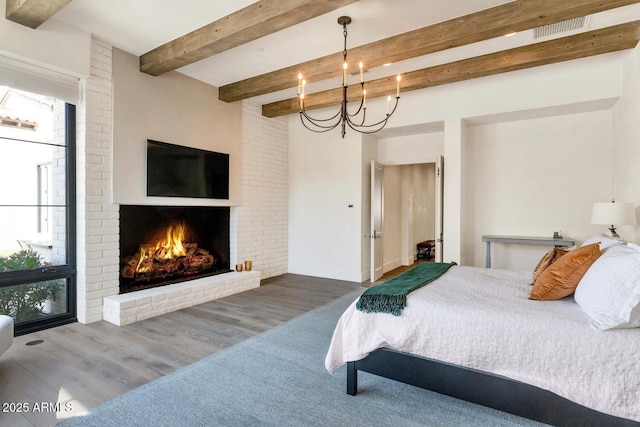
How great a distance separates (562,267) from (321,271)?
14.4 ft

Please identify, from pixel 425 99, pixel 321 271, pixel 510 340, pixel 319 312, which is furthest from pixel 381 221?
pixel 510 340

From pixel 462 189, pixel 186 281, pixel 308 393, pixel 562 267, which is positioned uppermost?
pixel 462 189

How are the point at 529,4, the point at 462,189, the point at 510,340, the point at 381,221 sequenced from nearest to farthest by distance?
the point at 510,340, the point at 529,4, the point at 462,189, the point at 381,221

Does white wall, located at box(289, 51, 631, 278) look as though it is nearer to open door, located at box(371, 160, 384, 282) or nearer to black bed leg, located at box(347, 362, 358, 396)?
open door, located at box(371, 160, 384, 282)

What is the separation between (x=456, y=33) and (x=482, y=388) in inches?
118

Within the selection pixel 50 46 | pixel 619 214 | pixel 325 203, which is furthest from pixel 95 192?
pixel 619 214

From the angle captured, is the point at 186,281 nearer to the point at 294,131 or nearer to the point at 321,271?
the point at 321,271

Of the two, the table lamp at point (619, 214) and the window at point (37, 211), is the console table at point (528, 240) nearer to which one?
the table lamp at point (619, 214)

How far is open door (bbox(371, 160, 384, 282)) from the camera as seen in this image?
5.77m

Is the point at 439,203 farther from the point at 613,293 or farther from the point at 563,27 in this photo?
the point at 613,293

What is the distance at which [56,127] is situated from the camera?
11.9 feet

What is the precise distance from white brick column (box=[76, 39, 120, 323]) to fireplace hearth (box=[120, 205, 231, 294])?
0.32 m

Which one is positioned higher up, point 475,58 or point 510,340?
point 475,58

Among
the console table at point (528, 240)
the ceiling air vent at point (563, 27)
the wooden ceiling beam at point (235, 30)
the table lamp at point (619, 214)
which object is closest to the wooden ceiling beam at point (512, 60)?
the ceiling air vent at point (563, 27)
